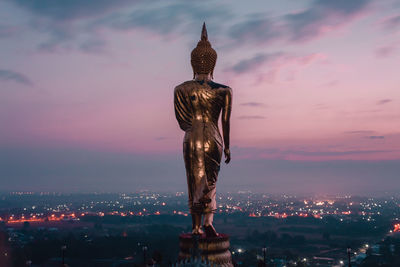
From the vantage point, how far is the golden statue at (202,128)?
9164 millimetres

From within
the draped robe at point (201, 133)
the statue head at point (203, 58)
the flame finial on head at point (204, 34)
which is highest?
the flame finial on head at point (204, 34)

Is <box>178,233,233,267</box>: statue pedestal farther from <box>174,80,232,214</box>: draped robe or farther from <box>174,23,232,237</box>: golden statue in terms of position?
<box>174,80,232,214</box>: draped robe

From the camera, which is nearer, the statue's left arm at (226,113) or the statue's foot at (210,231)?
the statue's foot at (210,231)

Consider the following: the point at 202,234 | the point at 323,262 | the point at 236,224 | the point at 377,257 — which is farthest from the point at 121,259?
the point at 236,224

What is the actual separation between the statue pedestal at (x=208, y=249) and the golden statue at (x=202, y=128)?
0.30 metres

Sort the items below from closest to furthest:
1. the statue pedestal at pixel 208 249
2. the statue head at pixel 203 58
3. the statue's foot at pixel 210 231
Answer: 1. the statue pedestal at pixel 208 249
2. the statue's foot at pixel 210 231
3. the statue head at pixel 203 58

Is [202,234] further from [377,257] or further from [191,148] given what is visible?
[377,257]

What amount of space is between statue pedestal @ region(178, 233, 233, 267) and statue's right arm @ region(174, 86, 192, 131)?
2.25 m

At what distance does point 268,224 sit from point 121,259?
4090cm

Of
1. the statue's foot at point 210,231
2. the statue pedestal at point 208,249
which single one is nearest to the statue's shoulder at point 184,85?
the statue's foot at point 210,231

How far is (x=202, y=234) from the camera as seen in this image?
902 centimetres

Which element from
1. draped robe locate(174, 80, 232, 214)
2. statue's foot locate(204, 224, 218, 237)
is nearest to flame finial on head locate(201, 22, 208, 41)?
draped robe locate(174, 80, 232, 214)

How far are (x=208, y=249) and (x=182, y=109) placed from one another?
2808 millimetres

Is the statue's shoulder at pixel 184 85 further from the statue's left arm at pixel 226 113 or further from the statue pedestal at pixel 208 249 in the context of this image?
the statue pedestal at pixel 208 249
